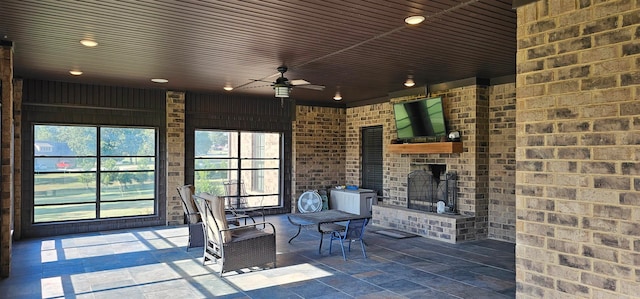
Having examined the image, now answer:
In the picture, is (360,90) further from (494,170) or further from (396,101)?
(494,170)

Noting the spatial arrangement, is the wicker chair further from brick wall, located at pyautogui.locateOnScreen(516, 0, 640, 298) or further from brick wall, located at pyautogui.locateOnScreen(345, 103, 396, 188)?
brick wall, located at pyautogui.locateOnScreen(345, 103, 396, 188)

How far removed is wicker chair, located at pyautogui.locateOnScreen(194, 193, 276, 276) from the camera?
17.5 feet

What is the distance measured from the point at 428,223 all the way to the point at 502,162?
1.64m

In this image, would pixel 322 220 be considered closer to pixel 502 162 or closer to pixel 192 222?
pixel 192 222

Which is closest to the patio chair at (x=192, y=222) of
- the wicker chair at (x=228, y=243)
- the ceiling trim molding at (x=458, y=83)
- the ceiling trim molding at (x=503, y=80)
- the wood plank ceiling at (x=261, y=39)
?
the wicker chair at (x=228, y=243)

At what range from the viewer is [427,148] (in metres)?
8.02

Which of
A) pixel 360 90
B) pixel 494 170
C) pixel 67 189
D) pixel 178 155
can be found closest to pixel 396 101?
pixel 360 90

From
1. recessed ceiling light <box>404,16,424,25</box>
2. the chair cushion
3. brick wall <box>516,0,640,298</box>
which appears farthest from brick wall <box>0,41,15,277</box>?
brick wall <box>516,0,640,298</box>

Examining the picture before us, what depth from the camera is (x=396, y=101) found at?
8930 millimetres

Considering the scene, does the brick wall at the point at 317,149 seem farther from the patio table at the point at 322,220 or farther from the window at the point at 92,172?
the patio table at the point at 322,220

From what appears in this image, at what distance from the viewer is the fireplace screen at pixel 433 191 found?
7.86 metres

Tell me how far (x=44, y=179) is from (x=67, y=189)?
42cm

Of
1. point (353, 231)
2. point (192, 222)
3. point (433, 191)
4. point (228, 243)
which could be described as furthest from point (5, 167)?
point (433, 191)

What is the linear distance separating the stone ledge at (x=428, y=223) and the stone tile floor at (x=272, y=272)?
0.25 meters
